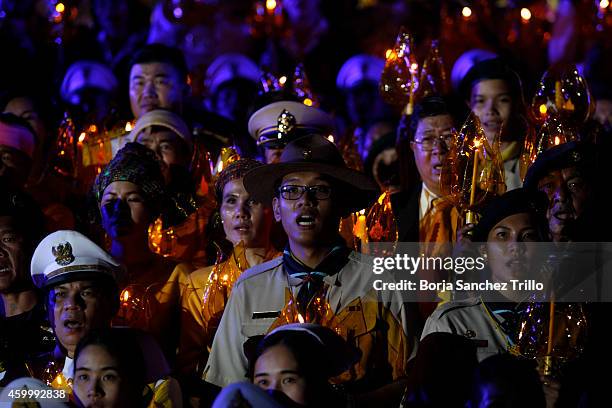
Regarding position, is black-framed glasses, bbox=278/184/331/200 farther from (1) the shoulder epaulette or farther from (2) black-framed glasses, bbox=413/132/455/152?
(2) black-framed glasses, bbox=413/132/455/152

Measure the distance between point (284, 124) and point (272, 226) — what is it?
76cm

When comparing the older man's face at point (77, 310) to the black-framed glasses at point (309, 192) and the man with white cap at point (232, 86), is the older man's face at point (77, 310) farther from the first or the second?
the man with white cap at point (232, 86)

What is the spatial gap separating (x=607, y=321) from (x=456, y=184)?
59.7 inches

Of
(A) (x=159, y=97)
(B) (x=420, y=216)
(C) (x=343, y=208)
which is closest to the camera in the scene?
(C) (x=343, y=208)

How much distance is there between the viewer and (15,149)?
11.1 meters

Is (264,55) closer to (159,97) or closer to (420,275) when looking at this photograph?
(159,97)

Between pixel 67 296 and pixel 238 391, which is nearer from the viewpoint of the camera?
pixel 238 391

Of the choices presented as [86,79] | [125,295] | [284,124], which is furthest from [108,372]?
[86,79]

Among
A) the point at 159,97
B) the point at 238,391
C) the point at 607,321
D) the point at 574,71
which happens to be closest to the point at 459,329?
the point at 607,321

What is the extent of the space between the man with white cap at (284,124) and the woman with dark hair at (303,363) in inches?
123

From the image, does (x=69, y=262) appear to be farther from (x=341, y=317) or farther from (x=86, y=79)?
(x=86, y=79)

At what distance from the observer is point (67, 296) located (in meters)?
8.68

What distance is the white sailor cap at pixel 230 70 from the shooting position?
13875 mm

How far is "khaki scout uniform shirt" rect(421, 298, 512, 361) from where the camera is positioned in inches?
331
